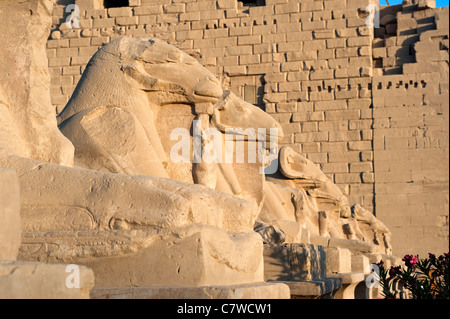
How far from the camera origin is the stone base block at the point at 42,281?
1786mm

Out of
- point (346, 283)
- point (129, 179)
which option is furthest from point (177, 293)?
point (346, 283)

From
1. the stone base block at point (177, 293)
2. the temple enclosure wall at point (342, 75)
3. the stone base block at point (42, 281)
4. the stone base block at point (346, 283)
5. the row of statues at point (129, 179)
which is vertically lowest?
the stone base block at point (346, 283)

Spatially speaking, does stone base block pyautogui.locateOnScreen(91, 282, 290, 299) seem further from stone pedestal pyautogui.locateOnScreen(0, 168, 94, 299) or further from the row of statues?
stone pedestal pyautogui.locateOnScreen(0, 168, 94, 299)

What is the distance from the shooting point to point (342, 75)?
43.1 feet

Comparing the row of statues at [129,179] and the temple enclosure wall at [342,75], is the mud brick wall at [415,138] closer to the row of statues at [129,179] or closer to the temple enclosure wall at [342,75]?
the temple enclosure wall at [342,75]

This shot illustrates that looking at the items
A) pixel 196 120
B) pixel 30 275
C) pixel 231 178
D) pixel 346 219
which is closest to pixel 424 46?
pixel 346 219

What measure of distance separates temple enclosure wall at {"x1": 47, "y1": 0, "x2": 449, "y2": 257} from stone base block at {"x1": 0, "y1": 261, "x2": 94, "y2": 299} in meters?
10.8

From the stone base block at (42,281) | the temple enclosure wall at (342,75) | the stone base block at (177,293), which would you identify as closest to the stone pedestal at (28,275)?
the stone base block at (42,281)

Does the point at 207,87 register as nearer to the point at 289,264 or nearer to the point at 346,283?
the point at 289,264

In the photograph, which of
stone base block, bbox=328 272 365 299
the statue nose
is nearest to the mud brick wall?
stone base block, bbox=328 272 365 299

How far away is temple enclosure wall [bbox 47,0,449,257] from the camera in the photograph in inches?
491

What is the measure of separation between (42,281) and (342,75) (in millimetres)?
11682

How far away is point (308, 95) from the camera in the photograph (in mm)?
13281

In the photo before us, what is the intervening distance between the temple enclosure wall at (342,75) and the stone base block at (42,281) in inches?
426
